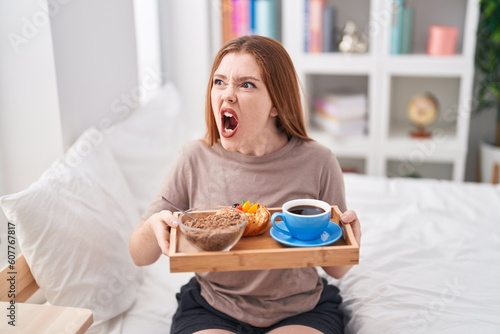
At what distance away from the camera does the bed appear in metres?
1.43

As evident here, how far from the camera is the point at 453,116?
3.28m

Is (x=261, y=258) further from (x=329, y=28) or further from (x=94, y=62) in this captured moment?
(x=329, y=28)

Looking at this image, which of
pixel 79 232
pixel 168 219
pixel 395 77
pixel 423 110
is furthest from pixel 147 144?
pixel 395 77

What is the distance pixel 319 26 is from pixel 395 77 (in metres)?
0.58

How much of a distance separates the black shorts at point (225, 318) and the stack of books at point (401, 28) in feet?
5.95

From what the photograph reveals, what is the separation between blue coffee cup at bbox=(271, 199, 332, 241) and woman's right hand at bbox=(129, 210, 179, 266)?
0.23m

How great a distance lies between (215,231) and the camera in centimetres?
113

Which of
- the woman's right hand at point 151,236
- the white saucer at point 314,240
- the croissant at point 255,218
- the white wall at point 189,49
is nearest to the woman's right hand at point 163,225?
the woman's right hand at point 151,236

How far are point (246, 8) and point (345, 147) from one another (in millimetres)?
913

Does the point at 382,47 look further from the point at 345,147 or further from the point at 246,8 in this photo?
the point at 246,8

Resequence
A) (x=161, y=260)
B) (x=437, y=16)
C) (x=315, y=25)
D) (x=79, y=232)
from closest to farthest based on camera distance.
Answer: (x=79, y=232) < (x=161, y=260) < (x=315, y=25) < (x=437, y=16)

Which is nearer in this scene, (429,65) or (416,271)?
(416,271)

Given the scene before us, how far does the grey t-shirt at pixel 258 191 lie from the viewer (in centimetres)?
138

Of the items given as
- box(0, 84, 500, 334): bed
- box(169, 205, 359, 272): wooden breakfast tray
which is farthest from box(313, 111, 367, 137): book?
box(169, 205, 359, 272): wooden breakfast tray
